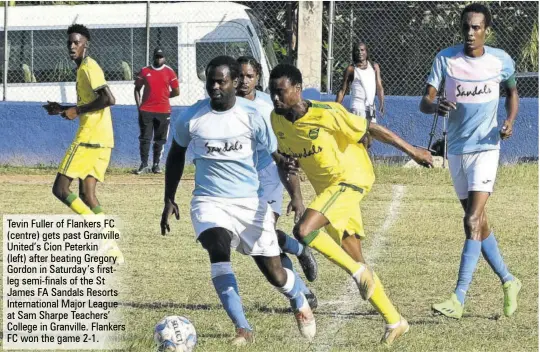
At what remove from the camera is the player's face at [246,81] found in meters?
8.43

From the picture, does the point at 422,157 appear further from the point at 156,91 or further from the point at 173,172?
the point at 156,91

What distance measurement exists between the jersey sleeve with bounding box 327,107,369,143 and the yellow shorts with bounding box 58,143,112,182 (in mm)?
3824

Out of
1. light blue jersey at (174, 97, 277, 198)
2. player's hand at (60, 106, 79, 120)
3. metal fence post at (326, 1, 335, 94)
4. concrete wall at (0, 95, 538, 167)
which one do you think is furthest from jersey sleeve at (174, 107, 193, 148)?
metal fence post at (326, 1, 335, 94)

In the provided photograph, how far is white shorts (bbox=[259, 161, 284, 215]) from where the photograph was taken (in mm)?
8500

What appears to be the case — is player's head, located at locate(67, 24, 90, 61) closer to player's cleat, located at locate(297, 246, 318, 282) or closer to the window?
player's cleat, located at locate(297, 246, 318, 282)

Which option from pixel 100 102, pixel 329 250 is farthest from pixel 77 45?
pixel 329 250

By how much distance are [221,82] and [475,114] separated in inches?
84.8

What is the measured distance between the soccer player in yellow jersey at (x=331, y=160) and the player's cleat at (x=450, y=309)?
2.07ft

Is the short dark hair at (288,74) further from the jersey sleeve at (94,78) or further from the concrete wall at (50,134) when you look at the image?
the concrete wall at (50,134)

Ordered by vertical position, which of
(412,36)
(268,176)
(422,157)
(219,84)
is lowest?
(412,36)

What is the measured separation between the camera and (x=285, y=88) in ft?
24.0

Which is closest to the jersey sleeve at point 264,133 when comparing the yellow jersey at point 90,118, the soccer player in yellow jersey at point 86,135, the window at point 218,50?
the soccer player in yellow jersey at point 86,135

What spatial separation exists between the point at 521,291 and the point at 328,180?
2.39 meters

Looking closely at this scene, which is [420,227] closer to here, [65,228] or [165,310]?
[65,228]
